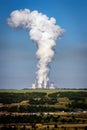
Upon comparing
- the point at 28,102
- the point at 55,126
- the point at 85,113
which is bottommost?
the point at 55,126

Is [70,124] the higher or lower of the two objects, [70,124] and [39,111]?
the lower

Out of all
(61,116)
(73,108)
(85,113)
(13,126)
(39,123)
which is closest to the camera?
(13,126)

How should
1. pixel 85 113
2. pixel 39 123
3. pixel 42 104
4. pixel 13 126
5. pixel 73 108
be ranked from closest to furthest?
pixel 13 126
pixel 39 123
pixel 85 113
pixel 73 108
pixel 42 104

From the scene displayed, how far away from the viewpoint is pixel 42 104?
83.3 feet

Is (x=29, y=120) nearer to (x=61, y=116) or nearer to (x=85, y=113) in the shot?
(x=61, y=116)

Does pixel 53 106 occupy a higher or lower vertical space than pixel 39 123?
higher

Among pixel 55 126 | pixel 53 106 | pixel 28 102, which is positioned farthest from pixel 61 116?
pixel 28 102

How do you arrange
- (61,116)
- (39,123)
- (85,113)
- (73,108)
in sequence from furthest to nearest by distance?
(73,108) → (85,113) → (61,116) → (39,123)

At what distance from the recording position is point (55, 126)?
16.5m

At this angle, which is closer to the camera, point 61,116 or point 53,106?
point 61,116

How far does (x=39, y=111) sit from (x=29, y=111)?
1.82 ft

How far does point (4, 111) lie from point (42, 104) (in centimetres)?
527

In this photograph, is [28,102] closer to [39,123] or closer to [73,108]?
[73,108]

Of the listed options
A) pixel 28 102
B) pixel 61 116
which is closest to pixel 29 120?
pixel 61 116
